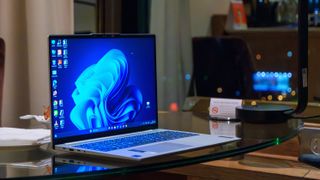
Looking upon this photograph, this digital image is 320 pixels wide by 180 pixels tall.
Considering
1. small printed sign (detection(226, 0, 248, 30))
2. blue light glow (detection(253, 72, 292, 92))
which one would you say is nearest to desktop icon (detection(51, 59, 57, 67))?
blue light glow (detection(253, 72, 292, 92))

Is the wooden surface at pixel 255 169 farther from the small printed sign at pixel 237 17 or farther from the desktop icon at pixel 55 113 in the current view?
the small printed sign at pixel 237 17

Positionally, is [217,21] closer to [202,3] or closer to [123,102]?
[202,3]

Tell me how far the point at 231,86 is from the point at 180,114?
158cm

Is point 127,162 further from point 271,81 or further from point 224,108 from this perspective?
point 271,81

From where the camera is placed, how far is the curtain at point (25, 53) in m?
2.71

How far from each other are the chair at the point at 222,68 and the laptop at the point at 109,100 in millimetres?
1975

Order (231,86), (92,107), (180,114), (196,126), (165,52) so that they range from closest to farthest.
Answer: (92,107) → (196,126) → (180,114) → (231,86) → (165,52)

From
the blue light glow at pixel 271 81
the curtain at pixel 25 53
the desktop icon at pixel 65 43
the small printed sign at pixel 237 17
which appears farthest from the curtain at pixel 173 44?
the desktop icon at pixel 65 43

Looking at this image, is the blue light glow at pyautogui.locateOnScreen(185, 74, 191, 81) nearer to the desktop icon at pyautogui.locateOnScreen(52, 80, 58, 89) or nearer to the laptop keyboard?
the laptop keyboard

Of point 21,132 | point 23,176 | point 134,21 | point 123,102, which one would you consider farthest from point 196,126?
point 134,21

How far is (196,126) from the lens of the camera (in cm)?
172

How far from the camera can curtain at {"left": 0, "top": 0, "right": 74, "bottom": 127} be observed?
8.87ft

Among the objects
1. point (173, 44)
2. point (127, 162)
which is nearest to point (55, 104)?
point (127, 162)

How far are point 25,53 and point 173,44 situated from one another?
145cm
